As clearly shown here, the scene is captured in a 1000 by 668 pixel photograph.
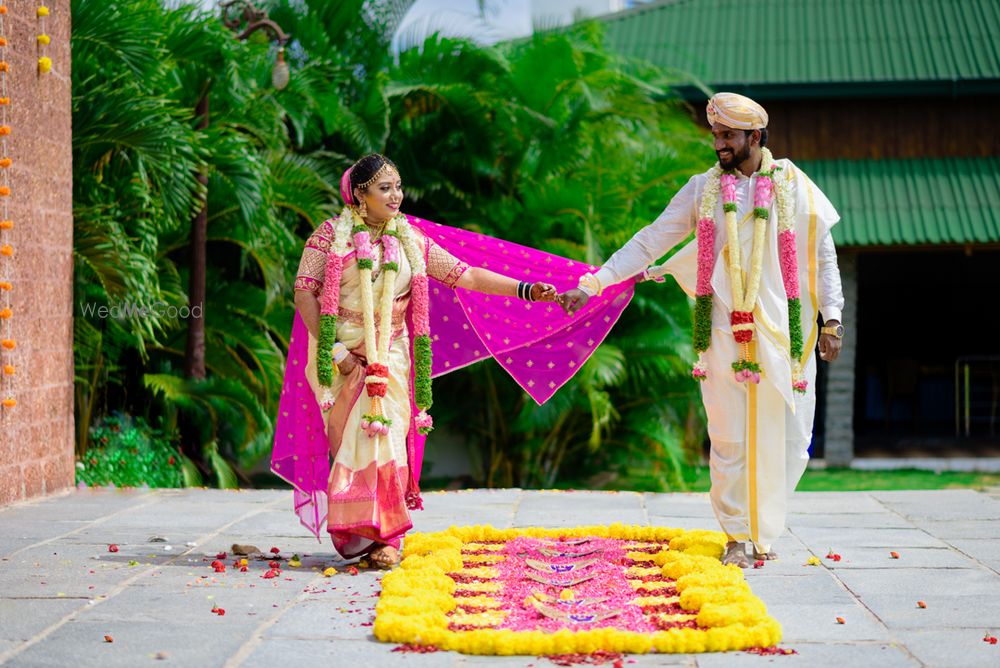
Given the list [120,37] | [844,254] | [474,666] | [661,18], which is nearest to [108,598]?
[474,666]

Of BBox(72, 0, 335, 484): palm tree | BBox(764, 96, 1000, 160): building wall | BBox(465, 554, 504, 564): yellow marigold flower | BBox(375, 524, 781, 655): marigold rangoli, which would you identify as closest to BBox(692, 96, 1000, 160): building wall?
BBox(764, 96, 1000, 160): building wall

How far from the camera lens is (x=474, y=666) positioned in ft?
14.2

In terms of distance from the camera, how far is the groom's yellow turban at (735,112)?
20.3 ft

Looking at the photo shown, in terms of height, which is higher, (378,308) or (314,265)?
(314,265)

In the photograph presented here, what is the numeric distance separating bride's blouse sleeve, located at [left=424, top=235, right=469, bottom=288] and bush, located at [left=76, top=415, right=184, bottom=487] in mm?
4359

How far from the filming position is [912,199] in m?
15.2

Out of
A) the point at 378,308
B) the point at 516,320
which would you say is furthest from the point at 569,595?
the point at 516,320

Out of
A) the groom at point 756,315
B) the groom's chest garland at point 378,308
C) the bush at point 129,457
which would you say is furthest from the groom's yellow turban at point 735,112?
the bush at point 129,457

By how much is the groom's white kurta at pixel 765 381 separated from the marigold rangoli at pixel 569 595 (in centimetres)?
33

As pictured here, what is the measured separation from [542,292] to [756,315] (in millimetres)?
1097

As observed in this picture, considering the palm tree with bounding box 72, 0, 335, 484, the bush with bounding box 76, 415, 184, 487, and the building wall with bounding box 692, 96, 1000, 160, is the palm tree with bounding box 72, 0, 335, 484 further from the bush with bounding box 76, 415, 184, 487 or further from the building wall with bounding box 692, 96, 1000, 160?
the building wall with bounding box 692, 96, 1000, 160

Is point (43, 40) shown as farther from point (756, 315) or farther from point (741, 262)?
point (756, 315)

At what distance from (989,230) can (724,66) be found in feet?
12.5

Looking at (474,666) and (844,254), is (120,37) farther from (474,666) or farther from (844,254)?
(844,254)
